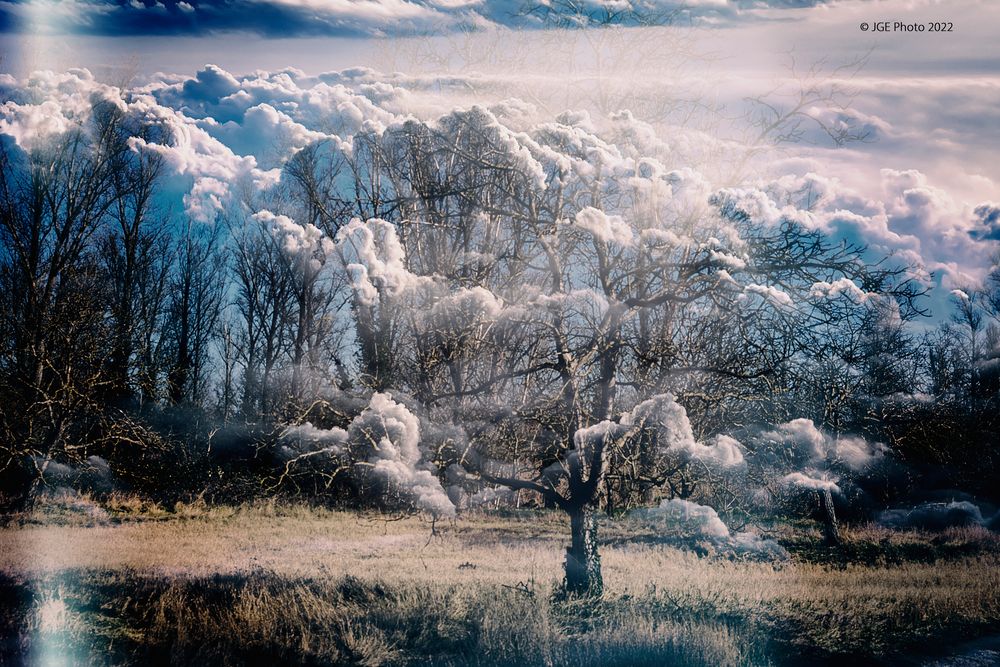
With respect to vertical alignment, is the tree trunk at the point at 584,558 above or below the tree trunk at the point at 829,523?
above

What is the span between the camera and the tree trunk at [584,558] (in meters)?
5.90

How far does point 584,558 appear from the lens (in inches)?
236

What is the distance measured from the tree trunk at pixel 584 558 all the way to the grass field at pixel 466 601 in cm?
16

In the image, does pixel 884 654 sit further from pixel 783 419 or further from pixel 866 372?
pixel 866 372

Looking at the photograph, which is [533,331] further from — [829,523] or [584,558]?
[829,523]

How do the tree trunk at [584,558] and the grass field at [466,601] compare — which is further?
the tree trunk at [584,558]

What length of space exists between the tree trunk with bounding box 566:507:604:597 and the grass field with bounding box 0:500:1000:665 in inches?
6.2

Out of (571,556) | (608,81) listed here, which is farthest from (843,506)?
(608,81)

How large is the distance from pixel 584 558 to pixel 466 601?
1276mm

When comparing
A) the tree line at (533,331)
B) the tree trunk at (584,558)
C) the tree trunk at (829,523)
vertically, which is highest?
the tree line at (533,331)

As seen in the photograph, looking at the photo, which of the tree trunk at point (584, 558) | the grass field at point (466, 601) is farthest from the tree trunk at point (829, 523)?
the tree trunk at point (584, 558)

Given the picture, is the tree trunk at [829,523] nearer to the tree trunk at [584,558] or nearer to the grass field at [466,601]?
the grass field at [466,601]

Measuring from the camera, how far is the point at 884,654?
18.2 feet

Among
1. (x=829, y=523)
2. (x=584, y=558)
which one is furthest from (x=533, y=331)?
(x=829, y=523)
